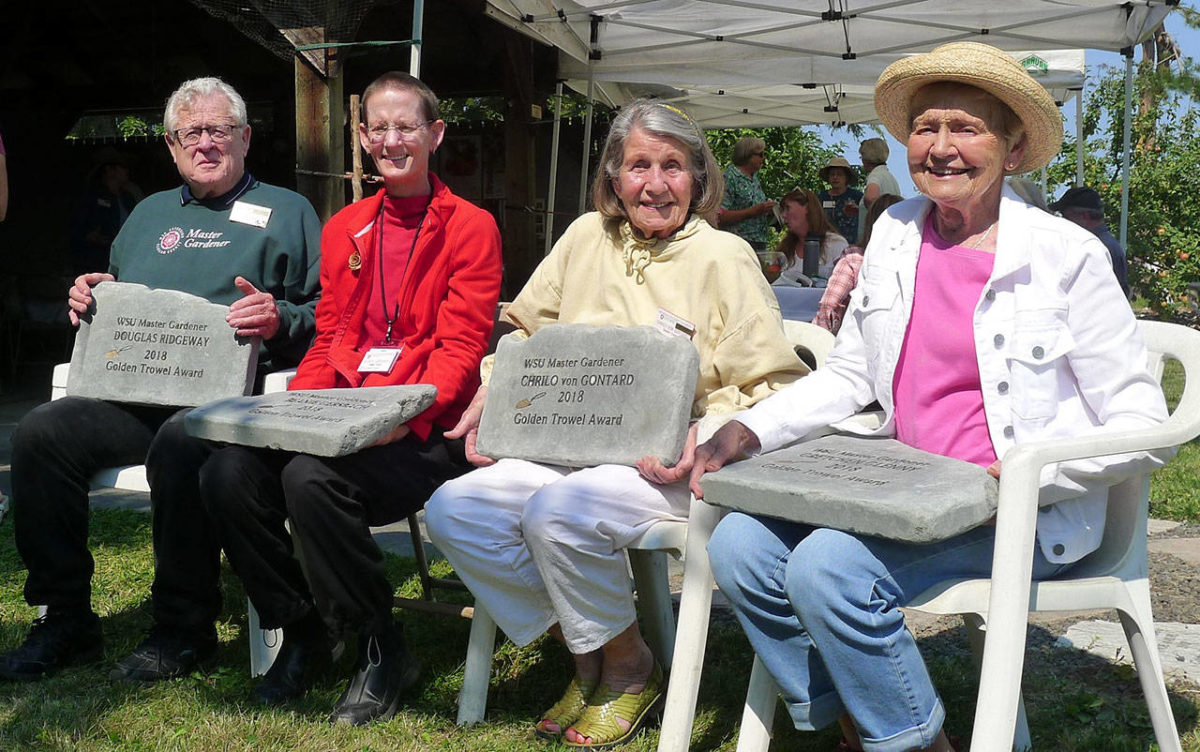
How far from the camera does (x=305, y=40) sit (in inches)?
208

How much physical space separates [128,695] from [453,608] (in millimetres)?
846

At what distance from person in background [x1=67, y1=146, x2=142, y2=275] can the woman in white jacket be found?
323 inches

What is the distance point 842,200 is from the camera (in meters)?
10.0

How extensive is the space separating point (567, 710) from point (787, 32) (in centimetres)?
681

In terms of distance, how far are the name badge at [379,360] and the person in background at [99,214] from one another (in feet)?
23.4

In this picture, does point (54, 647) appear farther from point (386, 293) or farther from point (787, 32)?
point (787, 32)

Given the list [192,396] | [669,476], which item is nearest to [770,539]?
[669,476]

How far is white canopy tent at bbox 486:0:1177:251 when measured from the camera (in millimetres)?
7500

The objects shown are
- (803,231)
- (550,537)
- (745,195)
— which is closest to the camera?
(550,537)

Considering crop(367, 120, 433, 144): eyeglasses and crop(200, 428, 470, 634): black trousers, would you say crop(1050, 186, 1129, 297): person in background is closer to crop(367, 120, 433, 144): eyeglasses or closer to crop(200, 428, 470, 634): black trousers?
crop(367, 120, 433, 144): eyeglasses

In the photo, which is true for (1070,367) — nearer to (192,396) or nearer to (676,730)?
(676,730)

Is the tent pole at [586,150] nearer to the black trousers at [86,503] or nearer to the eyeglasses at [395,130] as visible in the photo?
the eyeglasses at [395,130]

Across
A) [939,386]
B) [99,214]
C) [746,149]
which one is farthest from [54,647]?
[99,214]

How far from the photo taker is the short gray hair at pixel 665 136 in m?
2.82
